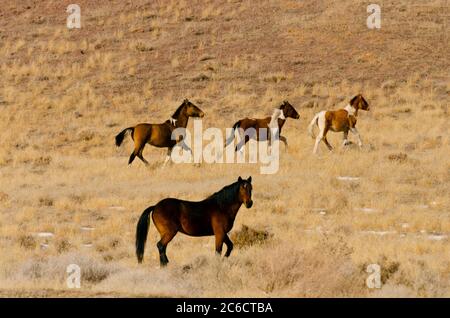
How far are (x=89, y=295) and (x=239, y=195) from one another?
138 inches

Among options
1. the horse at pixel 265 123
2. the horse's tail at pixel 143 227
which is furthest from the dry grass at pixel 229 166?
the horse at pixel 265 123

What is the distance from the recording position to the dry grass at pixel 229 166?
15.3m

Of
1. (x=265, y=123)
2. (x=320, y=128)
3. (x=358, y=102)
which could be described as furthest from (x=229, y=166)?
(x=358, y=102)

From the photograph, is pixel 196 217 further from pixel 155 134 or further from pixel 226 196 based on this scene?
pixel 155 134

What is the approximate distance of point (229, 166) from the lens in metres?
28.8

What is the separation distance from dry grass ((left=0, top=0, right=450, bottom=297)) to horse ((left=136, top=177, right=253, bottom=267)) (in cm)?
45

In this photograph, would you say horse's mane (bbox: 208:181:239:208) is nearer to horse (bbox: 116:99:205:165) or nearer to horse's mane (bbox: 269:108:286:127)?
horse (bbox: 116:99:205:165)

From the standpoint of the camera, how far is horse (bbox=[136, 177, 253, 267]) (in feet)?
50.8

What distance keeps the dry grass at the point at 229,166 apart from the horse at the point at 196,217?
1.47 feet

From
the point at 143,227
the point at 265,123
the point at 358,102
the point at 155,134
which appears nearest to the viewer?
the point at 143,227

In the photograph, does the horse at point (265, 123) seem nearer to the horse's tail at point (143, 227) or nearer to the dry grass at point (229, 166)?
the dry grass at point (229, 166)

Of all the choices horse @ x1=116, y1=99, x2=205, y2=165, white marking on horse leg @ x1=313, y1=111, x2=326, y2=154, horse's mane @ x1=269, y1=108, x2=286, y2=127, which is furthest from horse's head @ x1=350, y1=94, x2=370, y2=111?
horse @ x1=116, y1=99, x2=205, y2=165

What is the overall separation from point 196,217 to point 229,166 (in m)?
13.4
